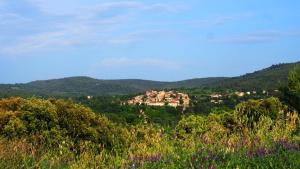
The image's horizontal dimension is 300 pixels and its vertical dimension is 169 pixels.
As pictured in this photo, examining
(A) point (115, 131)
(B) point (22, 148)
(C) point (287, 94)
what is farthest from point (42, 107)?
(C) point (287, 94)

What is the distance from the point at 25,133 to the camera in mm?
14562

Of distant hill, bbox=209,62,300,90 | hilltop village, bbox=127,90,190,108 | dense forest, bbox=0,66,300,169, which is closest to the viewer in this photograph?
dense forest, bbox=0,66,300,169

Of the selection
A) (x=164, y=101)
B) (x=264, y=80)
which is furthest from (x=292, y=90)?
(x=264, y=80)

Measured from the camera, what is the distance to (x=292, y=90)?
29.4 metres

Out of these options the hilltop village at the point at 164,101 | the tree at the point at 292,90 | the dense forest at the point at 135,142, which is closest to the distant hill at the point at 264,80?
the hilltop village at the point at 164,101

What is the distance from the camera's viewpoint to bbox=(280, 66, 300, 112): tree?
95.7 ft

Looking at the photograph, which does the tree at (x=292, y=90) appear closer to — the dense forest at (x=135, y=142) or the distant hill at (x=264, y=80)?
the dense forest at (x=135, y=142)

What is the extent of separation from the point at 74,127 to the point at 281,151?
8.97 m

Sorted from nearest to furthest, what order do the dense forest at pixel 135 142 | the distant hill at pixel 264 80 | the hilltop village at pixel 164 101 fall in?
the dense forest at pixel 135 142 < the hilltop village at pixel 164 101 < the distant hill at pixel 264 80

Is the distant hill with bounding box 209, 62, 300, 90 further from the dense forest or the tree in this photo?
the dense forest

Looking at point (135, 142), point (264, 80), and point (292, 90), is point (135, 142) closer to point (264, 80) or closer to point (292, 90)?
point (292, 90)

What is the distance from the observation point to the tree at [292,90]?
95.7ft

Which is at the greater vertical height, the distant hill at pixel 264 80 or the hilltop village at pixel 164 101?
the distant hill at pixel 264 80

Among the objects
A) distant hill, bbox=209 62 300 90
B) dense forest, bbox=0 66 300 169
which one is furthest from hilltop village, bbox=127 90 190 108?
dense forest, bbox=0 66 300 169
